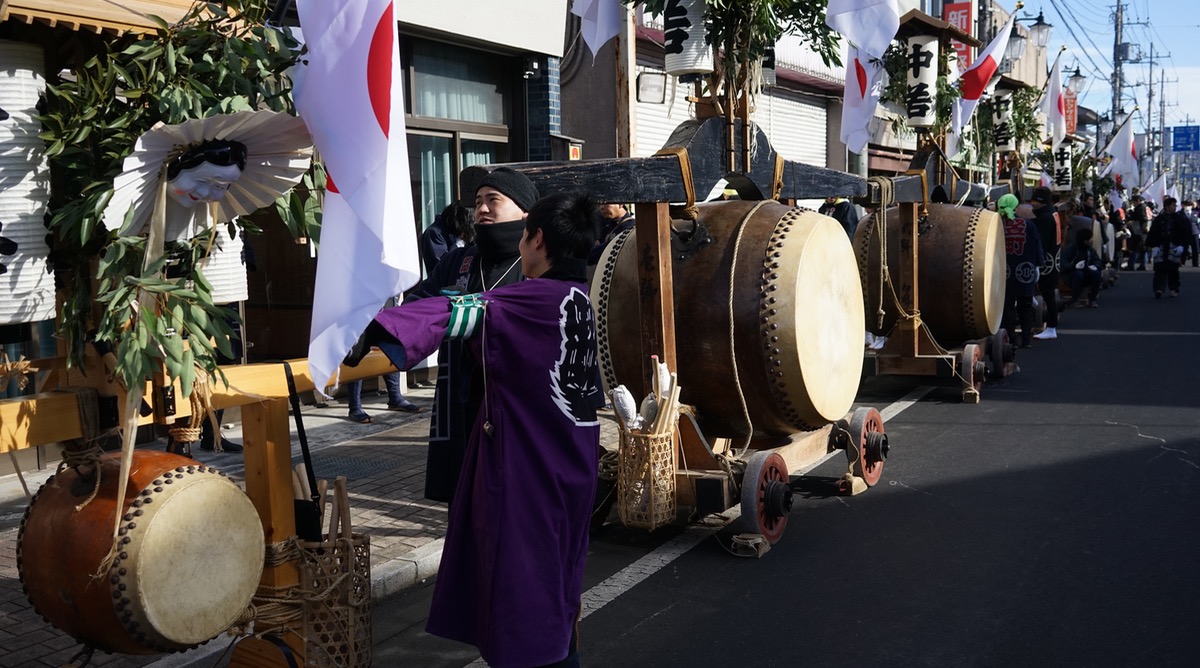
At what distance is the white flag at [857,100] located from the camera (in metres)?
9.23

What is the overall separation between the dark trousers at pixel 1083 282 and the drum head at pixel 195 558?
743 inches

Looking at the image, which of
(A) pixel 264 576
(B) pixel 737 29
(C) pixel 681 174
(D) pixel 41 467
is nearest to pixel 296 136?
(A) pixel 264 576

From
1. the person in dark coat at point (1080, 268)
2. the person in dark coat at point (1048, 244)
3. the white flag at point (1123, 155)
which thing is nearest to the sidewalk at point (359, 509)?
the person in dark coat at point (1048, 244)

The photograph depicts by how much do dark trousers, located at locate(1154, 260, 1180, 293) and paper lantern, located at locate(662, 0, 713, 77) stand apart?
1731 centimetres

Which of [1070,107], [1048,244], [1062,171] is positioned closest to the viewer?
[1048,244]

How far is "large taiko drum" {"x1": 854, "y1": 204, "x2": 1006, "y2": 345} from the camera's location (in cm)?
999

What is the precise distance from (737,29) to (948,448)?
11.7ft

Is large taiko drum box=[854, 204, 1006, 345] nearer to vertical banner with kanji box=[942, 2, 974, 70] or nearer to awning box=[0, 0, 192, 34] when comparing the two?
awning box=[0, 0, 192, 34]

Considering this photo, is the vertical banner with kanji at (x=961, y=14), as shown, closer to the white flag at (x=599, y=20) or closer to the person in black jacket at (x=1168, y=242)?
the person in black jacket at (x=1168, y=242)

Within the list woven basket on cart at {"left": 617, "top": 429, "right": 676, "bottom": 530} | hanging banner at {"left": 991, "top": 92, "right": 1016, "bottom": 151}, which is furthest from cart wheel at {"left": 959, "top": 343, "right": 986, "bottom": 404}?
hanging banner at {"left": 991, "top": 92, "right": 1016, "bottom": 151}

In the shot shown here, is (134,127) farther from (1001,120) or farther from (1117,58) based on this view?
(1117,58)

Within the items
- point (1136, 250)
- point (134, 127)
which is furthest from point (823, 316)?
point (1136, 250)

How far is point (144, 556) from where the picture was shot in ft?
9.36

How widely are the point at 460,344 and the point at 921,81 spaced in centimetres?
1092
